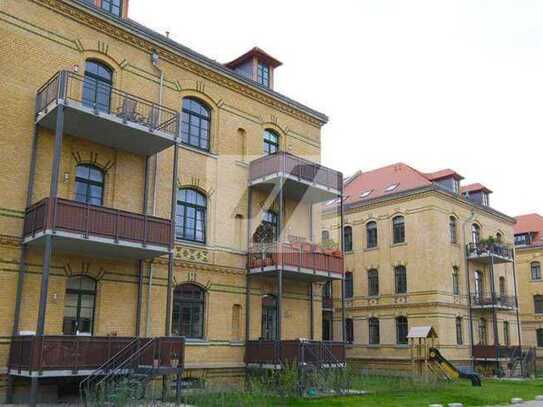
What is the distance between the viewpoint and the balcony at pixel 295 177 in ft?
72.9

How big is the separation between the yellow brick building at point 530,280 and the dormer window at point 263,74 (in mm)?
32241

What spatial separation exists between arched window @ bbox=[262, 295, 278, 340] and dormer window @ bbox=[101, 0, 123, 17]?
11.7 m

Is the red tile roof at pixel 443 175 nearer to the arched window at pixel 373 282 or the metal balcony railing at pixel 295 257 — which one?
the arched window at pixel 373 282

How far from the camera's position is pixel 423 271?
108 feet

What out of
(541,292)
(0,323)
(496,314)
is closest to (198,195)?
(0,323)

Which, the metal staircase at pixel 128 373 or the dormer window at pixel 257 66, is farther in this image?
the dormer window at pixel 257 66

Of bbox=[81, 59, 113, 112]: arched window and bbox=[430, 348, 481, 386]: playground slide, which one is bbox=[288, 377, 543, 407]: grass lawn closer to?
bbox=[430, 348, 481, 386]: playground slide

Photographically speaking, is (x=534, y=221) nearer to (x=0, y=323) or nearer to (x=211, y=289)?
(x=211, y=289)

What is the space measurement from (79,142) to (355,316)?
75.6 ft

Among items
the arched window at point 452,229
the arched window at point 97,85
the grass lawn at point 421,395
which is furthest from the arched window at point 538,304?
the arched window at point 97,85

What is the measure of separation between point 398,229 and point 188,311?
60.1 ft

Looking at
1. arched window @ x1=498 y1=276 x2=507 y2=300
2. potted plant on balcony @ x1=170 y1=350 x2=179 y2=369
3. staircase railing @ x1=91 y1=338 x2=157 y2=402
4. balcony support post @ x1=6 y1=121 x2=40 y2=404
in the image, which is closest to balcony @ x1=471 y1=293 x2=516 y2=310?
arched window @ x1=498 y1=276 x2=507 y2=300

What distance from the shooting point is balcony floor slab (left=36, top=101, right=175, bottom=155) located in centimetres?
1622

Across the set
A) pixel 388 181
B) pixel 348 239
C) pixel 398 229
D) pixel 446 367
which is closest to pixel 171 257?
pixel 446 367
